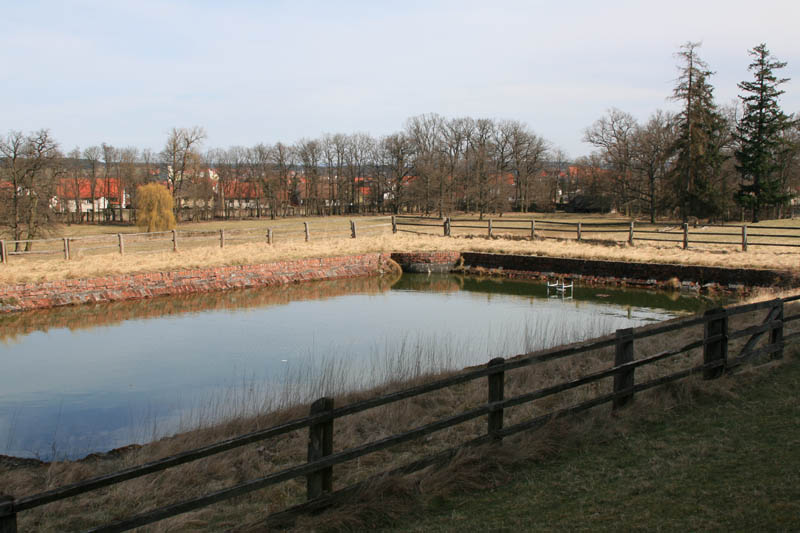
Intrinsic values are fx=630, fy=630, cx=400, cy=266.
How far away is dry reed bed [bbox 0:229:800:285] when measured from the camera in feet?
68.3

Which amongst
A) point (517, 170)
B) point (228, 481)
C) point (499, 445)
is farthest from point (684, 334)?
point (517, 170)

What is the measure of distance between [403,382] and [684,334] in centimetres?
553

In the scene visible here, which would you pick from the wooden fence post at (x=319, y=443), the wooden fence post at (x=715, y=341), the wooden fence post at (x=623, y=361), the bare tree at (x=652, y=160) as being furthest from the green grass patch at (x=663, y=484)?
the bare tree at (x=652, y=160)

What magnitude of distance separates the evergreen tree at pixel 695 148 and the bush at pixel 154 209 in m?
37.7

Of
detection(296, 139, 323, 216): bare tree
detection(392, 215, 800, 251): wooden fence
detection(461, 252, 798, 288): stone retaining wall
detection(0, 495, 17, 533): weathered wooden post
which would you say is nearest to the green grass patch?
detection(0, 495, 17, 533): weathered wooden post

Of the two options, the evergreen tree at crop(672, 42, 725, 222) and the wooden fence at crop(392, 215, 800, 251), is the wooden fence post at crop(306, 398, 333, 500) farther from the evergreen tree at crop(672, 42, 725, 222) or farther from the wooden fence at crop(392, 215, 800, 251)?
the evergreen tree at crop(672, 42, 725, 222)

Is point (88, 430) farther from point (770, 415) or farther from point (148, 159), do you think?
point (148, 159)

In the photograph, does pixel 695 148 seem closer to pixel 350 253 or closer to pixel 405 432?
pixel 350 253

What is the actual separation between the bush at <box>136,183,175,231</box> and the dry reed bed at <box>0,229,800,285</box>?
20.6 metres

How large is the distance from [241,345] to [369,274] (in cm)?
1423

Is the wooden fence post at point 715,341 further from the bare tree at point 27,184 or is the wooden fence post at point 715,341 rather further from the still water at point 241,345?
the bare tree at point 27,184

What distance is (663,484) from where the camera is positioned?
4969mm

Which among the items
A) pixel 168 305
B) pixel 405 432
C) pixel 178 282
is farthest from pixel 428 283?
pixel 405 432

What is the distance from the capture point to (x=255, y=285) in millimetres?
23922
